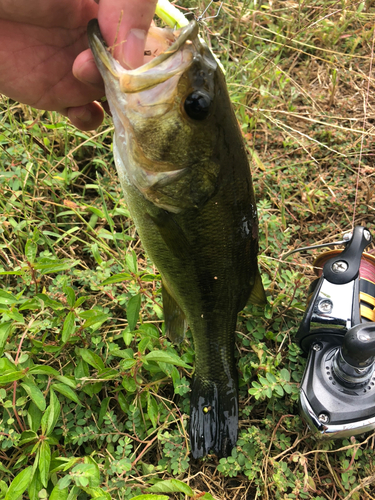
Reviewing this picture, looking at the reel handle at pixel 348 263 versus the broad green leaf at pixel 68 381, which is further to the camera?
the reel handle at pixel 348 263

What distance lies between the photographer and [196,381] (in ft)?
7.06

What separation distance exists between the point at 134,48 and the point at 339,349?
1838 millimetres

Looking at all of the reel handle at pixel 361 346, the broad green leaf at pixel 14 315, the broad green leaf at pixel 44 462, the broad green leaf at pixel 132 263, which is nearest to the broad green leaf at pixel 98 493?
the broad green leaf at pixel 44 462

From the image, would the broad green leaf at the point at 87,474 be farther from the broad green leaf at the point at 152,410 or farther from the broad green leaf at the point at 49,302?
the broad green leaf at the point at 49,302

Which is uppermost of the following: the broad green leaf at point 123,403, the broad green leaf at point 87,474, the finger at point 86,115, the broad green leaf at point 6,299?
the finger at point 86,115

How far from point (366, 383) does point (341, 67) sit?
126 inches

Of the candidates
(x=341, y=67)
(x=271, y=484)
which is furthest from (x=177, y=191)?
(x=341, y=67)

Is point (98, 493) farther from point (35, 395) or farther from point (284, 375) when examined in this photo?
point (284, 375)

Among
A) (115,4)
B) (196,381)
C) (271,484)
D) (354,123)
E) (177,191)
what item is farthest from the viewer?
(354,123)

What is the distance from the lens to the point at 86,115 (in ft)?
7.23

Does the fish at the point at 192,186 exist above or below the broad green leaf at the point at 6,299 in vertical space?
above

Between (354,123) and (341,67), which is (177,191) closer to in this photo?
(354,123)

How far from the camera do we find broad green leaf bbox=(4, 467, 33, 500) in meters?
1.54

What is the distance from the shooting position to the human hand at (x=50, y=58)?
5.94ft
